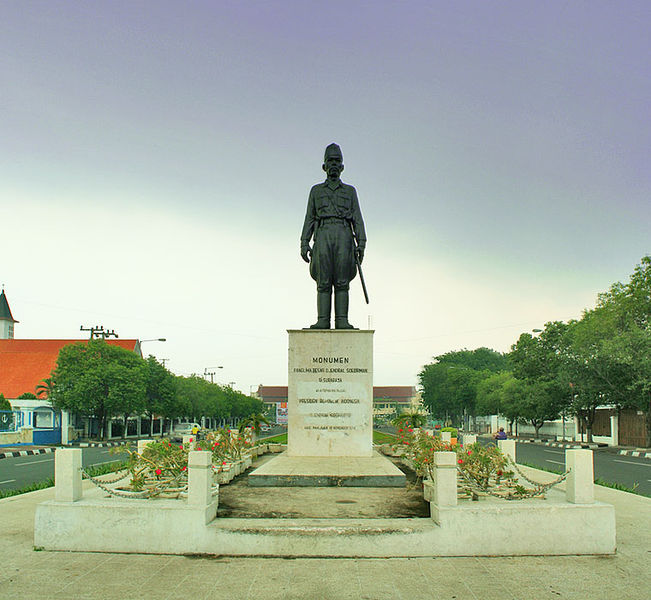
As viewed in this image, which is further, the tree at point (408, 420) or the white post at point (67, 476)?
the tree at point (408, 420)

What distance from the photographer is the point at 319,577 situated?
6.35m

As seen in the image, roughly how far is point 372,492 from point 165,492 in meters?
3.03

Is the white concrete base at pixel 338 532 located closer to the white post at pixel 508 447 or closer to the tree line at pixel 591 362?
the white post at pixel 508 447

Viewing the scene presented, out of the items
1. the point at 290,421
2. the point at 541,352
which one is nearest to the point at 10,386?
the point at 541,352

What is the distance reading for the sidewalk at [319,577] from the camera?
590 centimetres

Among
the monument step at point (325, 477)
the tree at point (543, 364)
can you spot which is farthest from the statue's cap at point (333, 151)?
the tree at point (543, 364)

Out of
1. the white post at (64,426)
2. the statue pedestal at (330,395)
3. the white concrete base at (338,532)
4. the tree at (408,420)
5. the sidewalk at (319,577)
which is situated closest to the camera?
the sidewalk at (319,577)

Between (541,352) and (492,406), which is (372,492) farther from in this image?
(492,406)

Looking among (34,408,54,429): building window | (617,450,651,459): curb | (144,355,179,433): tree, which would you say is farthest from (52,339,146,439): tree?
(617,450,651,459): curb

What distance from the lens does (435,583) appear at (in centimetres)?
621

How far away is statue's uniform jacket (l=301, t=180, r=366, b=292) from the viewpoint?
12984 mm

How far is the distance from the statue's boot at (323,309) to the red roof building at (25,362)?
46.0 m

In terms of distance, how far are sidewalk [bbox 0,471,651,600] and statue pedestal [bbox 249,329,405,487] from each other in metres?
4.80

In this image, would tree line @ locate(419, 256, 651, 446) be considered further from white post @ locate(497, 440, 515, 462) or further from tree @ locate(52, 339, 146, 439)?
tree @ locate(52, 339, 146, 439)
